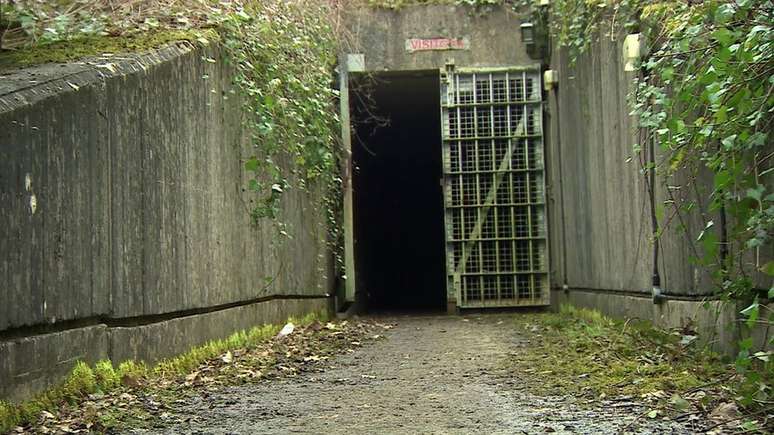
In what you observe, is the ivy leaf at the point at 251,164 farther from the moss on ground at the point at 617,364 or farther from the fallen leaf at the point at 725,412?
the fallen leaf at the point at 725,412

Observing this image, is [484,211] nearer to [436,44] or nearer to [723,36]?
[436,44]

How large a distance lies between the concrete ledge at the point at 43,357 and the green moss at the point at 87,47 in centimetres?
147

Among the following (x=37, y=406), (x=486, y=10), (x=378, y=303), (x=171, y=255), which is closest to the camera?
(x=37, y=406)

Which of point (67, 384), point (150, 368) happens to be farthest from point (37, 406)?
point (150, 368)

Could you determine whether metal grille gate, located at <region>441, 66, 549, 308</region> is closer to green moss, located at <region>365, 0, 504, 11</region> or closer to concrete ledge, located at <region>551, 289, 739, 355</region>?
green moss, located at <region>365, 0, 504, 11</region>

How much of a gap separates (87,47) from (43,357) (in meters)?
2.22

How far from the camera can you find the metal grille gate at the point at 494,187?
36.8 feet

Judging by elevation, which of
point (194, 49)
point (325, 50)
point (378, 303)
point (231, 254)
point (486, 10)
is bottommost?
point (378, 303)

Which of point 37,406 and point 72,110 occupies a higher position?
point 72,110

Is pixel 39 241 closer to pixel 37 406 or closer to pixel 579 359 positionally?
pixel 37 406

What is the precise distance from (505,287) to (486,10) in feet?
12.0

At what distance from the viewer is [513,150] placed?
443 inches

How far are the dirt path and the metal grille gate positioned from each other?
4.84 m

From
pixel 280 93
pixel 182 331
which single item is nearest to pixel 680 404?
pixel 182 331
